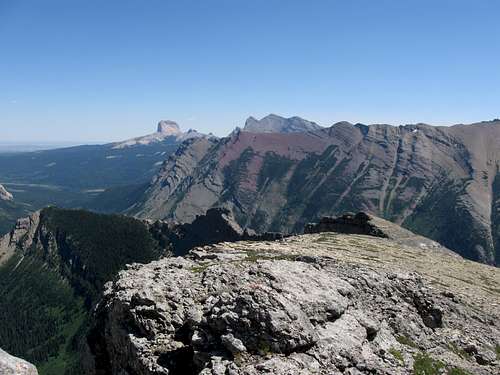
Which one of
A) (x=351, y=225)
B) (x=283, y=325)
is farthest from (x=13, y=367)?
(x=351, y=225)

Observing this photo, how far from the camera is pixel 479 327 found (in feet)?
163

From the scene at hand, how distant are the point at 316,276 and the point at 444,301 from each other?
19637mm

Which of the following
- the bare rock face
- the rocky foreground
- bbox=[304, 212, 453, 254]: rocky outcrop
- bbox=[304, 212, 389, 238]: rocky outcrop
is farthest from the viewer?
bbox=[304, 212, 389, 238]: rocky outcrop

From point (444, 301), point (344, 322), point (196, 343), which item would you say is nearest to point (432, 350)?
point (344, 322)

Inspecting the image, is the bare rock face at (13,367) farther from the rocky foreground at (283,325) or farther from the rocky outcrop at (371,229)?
the rocky outcrop at (371,229)

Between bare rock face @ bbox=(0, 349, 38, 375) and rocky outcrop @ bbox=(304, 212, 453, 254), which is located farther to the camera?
rocky outcrop @ bbox=(304, 212, 453, 254)

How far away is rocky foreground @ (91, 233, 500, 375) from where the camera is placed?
31297 millimetres

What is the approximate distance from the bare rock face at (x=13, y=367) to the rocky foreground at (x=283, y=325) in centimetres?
785

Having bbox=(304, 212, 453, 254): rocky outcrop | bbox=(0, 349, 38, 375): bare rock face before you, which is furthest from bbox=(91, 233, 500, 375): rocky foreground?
bbox=(304, 212, 453, 254): rocky outcrop

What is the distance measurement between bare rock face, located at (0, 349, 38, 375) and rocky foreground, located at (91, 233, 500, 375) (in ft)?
25.8

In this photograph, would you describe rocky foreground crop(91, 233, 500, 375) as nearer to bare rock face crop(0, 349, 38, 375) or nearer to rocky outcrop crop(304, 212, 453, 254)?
bare rock face crop(0, 349, 38, 375)

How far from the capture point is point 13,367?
92.9ft

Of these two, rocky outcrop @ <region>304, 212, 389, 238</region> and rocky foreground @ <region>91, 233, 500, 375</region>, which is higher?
rocky foreground @ <region>91, 233, 500, 375</region>

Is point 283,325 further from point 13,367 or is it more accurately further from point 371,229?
point 371,229
